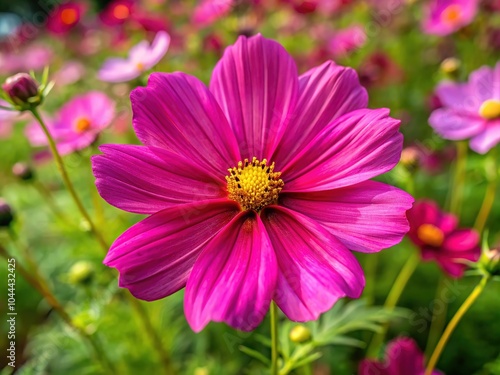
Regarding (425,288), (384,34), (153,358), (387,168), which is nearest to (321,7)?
(384,34)

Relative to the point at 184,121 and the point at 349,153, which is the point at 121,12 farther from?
the point at 349,153

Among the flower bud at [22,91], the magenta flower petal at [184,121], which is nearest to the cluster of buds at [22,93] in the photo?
the flower bud at [22,91]

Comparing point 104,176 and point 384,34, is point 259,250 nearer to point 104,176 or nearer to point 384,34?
point 104,176

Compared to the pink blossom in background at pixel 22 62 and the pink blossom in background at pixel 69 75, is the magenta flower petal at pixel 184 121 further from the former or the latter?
the pink blossom in background at pixel 22 62

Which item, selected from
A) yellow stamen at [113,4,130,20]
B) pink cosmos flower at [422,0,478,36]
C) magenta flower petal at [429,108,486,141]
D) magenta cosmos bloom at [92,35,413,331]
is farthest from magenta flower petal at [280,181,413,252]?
yellow stamen at [113,4,130,20]

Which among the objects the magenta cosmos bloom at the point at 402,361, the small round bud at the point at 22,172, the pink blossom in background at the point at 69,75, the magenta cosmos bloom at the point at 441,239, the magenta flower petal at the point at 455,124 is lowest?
the magenta cosmos bloom at the point at 402,361

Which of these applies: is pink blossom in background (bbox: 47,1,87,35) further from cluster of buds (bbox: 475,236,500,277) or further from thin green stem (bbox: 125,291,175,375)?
cluster of buds (bbox: 475,236,500,277)
